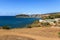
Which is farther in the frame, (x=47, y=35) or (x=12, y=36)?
(x=47, y=35)

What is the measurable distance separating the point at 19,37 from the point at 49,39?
252 cm

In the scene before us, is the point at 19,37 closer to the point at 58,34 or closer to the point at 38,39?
the point at 38,39

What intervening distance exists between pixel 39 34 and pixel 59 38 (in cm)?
223

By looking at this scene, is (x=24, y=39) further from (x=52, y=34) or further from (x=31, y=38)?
(x=52, y=34)

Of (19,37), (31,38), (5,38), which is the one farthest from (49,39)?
(5,38)

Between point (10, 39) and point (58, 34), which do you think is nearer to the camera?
point (10, 39)

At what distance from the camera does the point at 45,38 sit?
54.6ft

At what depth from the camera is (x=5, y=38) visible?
1622 centimetres

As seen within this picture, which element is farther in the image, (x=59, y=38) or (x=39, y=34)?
(x=39, y=34)

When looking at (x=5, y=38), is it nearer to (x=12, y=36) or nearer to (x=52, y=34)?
(x=12, y=36)

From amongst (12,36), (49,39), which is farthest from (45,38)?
(12,36)

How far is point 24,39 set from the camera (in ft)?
52.0

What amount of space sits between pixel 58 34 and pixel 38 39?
10.1 feet

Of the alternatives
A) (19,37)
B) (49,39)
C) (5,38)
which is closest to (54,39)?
(49,39)
